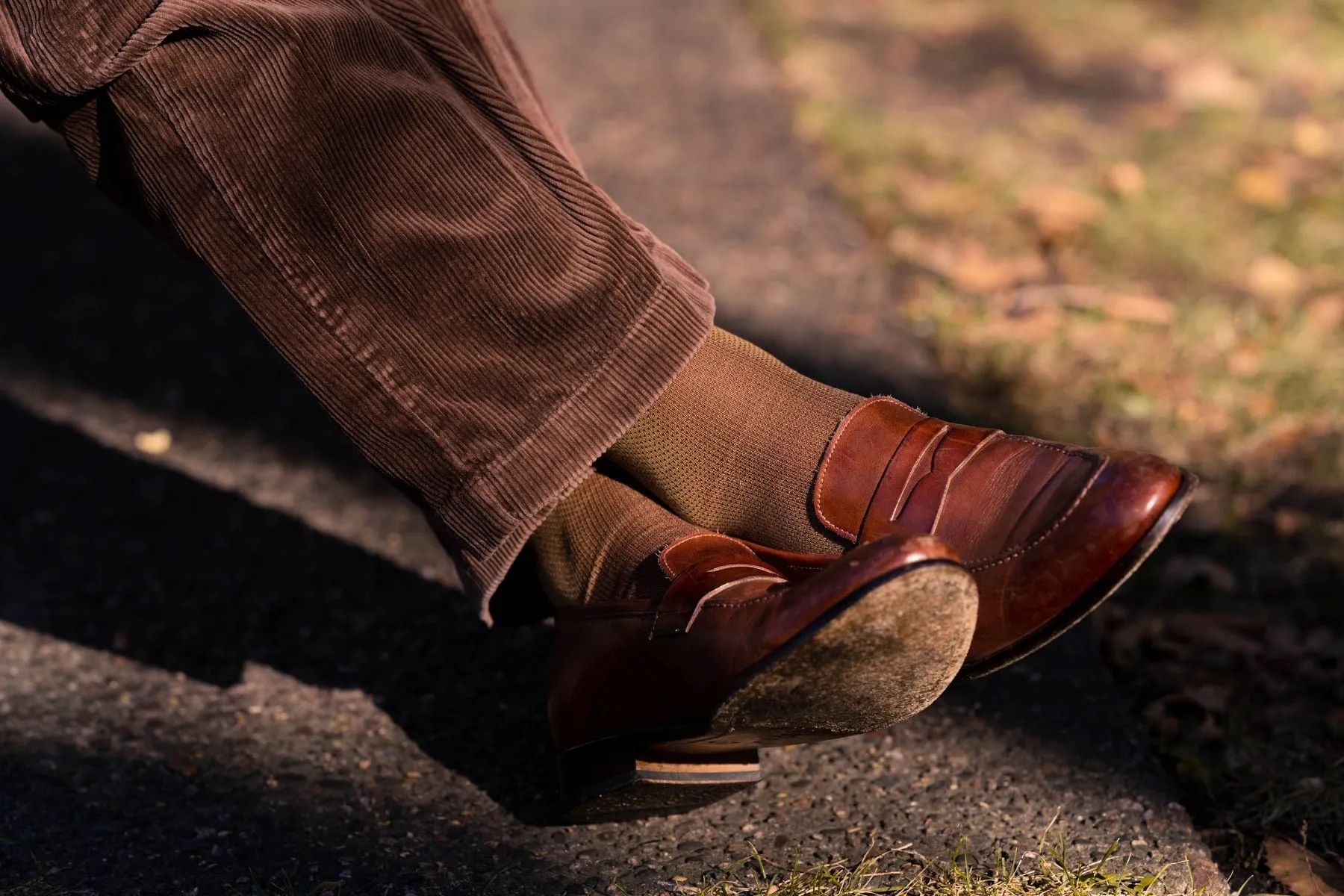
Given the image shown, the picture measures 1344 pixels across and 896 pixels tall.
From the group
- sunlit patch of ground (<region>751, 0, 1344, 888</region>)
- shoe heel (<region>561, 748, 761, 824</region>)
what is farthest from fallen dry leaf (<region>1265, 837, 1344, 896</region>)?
shoe heel (<region>561, 748, 761, 824</region>)

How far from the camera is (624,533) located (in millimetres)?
1271

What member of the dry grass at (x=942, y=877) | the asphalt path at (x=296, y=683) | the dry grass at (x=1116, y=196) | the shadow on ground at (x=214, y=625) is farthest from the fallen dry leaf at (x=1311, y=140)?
the dry grass at (x=942, y=877)

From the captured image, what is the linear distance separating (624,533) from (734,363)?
0.66 ft

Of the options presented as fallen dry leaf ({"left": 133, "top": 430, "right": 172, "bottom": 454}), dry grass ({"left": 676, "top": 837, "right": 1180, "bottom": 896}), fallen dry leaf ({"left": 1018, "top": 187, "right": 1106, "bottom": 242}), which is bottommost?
fallen dry leaf ({"left": 133, "top": 430, "right": 172, "bottom": 454})

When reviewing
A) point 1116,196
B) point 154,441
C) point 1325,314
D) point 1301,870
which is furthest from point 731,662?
point 1116,196

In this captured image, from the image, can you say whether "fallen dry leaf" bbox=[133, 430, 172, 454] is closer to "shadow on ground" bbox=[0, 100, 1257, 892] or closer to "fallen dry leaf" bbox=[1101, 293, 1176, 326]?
"shadow on ground" bbox=[0, 100, 1257, 892]

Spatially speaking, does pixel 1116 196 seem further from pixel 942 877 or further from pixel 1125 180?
pixel 942 877

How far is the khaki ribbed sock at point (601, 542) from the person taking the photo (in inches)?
49.0

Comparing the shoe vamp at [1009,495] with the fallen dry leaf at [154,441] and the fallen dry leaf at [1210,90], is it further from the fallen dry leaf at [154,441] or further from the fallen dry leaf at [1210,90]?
the fallen dry leaf at [1210,90]

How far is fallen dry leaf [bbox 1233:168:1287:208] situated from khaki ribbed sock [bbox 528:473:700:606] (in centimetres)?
205

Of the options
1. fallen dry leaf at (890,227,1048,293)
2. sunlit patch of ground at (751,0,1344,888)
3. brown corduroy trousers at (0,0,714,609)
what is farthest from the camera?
fallen dry leaf at (890,227,1048,293)

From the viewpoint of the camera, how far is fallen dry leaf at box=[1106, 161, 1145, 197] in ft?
9.30

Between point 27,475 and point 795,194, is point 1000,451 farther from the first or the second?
point 795,194

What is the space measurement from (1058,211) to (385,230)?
1886 mm
